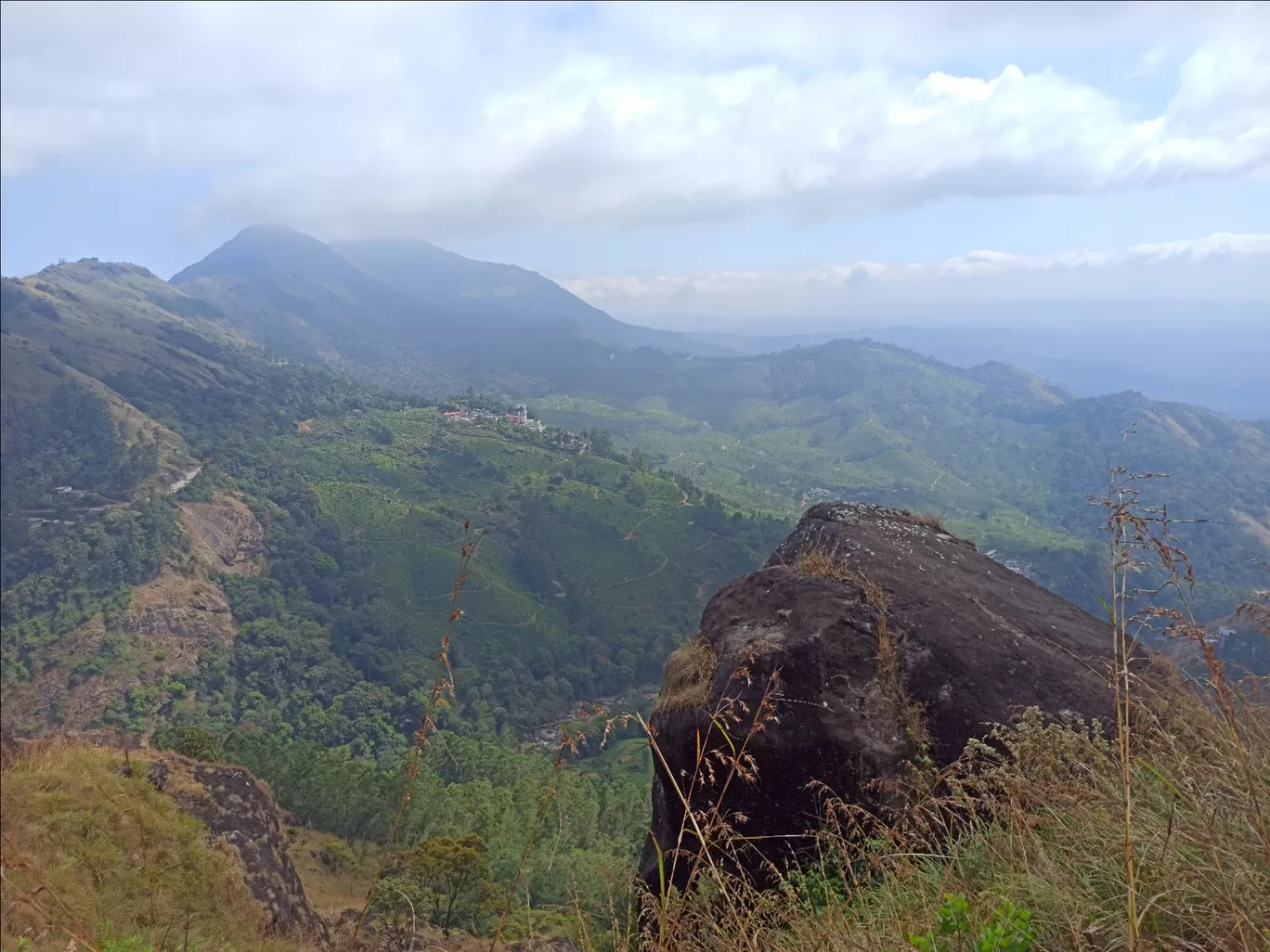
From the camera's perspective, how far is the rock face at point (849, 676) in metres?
6.26

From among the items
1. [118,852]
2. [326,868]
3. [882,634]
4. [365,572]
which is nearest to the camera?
[882,634]

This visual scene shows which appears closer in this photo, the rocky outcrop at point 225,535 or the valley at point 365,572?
the valley at point 365,572

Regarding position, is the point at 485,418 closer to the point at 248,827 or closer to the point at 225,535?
the point at 225,535

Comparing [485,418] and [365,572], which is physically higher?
[485,418]

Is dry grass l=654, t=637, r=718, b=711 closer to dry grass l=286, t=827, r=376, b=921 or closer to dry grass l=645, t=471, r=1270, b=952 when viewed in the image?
dry grass l=645, t=471, r=1270, b=952

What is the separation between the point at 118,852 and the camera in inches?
292

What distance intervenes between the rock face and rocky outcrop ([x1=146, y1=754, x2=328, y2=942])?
503 cm

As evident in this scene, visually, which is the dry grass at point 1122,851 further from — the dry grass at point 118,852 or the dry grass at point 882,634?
the dry grass at point 118,852

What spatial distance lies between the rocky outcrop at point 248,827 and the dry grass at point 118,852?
0.43 metres

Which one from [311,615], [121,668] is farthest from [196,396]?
[121,668]

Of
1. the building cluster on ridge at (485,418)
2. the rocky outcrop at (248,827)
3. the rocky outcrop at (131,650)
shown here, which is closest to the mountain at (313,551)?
the rocky outcrop at (131,650)

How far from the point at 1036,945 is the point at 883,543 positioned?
22.3 feet

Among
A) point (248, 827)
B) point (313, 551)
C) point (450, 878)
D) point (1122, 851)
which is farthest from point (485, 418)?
point (1122, 851)

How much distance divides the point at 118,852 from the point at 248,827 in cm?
347
